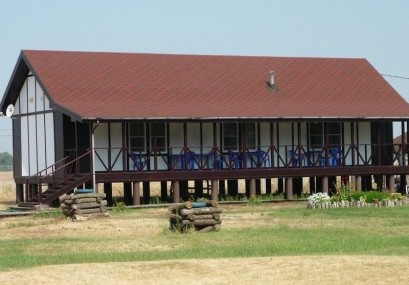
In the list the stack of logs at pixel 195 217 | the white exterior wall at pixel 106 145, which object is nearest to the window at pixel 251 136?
the white exterior wall at pixel 106 145

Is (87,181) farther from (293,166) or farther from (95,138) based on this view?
(293,166)

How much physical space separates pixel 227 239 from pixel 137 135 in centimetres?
1632

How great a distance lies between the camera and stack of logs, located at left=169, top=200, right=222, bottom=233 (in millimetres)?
27781

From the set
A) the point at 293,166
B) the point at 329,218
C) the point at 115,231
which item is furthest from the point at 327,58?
the point at 115,231

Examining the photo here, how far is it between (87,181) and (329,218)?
1053cm

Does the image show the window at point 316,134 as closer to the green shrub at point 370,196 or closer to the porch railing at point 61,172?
the green shrub at point 370,196

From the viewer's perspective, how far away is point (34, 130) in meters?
43.6

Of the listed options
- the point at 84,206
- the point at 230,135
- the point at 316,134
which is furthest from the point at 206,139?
the point at 84,206

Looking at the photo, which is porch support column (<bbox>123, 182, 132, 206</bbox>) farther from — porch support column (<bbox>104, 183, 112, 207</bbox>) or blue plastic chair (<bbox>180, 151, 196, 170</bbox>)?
blue plastic chair (<bbox>180, 151, 196, 170</bbox>)

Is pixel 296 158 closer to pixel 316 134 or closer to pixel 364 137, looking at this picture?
pixel 316 134

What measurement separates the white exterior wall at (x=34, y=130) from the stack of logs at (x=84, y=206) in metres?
8.44

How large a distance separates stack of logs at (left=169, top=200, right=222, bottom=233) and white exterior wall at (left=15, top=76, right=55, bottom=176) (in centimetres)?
1477

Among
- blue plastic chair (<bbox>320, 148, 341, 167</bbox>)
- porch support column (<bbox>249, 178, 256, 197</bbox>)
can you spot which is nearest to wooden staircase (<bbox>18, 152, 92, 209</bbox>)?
porch support column (<bbox>249, 178, 256, 197</bbox>)

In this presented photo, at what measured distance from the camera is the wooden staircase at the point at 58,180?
3888cm
